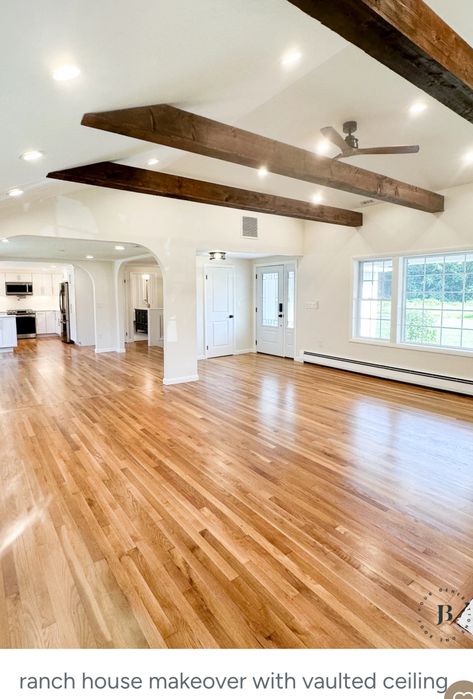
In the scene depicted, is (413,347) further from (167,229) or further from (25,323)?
(25,323)

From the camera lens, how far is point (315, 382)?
6258 mm

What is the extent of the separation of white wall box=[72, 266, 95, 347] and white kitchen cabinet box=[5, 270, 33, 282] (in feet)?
11.7

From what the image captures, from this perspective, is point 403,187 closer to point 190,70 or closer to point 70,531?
point 190,70

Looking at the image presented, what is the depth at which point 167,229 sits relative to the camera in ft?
18.7

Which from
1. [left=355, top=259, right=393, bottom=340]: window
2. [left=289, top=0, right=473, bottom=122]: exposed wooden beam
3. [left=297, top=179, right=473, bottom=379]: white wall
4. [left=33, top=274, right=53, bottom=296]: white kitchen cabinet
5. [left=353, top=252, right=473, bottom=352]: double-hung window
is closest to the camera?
[left=289, top=0, right=473, bottom=122]: exposed wooden beam

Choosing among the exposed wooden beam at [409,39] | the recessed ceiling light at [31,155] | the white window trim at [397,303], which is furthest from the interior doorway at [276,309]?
the exposed wooden beam at [409,39]

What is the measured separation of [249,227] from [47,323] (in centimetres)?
955

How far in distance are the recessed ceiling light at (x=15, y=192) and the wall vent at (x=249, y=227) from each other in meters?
3.57

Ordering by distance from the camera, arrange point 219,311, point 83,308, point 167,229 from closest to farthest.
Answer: point 167,229 < point 219,311 < point 83,308

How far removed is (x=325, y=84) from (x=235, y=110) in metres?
0.74

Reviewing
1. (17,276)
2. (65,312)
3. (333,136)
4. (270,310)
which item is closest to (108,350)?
(65,312)

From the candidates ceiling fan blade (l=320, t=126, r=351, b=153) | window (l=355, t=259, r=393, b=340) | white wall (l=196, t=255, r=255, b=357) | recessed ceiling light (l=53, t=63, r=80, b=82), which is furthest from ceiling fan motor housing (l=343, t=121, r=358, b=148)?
white wall (l=196, t=255, r=255, b=357)

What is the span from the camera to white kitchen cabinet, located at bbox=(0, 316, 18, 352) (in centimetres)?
942

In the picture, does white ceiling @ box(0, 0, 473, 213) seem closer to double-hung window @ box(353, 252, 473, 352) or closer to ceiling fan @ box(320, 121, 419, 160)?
ceiling fan @ box(320, 121, 419, 160)
